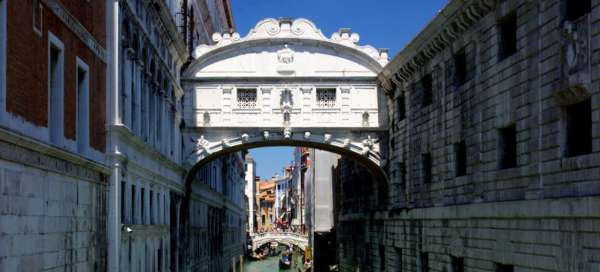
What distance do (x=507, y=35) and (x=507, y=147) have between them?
212 centimetres

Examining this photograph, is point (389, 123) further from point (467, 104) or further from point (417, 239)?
point (467, 104)

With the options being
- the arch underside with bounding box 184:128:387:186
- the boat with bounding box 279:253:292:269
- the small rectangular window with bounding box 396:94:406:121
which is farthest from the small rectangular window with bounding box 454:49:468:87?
the boat with bounding box 279:253:292:269

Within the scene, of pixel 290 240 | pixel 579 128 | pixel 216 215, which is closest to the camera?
pixel 579 128

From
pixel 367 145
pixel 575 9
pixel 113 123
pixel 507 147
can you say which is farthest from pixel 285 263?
pixel 575 9

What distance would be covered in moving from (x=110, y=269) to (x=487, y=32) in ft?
27.9

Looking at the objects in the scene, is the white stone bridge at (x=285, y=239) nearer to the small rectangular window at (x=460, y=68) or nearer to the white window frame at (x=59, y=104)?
the small rectangular window at (x=460, y=68)

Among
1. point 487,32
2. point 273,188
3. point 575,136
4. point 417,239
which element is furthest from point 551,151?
point 273,188

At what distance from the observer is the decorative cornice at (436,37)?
18.1m

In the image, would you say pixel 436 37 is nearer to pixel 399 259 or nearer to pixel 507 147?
pixel 507 147

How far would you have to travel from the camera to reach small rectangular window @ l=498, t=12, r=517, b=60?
53.4 feet

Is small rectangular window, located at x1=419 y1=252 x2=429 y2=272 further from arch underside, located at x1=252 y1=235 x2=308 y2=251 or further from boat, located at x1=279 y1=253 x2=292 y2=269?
arch underside, located at x1=252 y1=235 x2=308 y2=251

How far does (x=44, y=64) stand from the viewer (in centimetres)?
1173

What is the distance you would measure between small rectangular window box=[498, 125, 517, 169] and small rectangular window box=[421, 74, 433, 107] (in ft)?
18.1

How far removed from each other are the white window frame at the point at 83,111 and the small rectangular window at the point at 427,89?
10231mm
